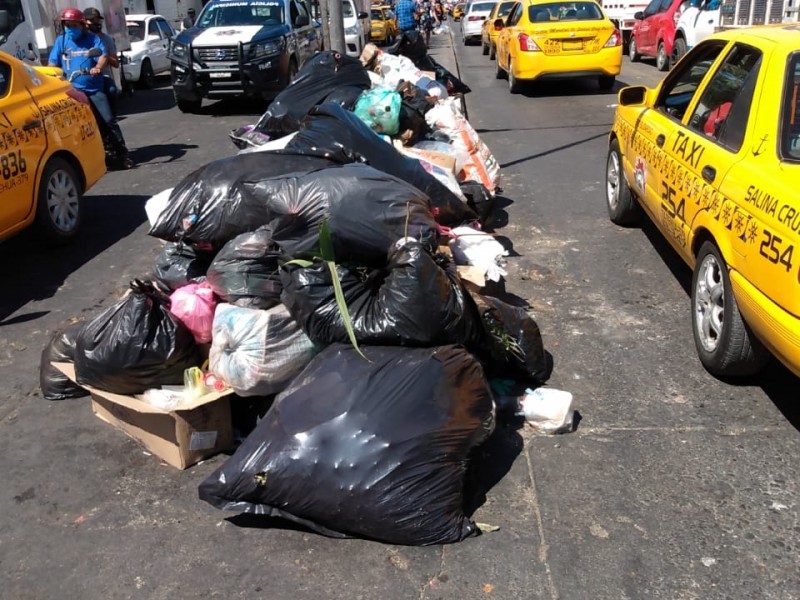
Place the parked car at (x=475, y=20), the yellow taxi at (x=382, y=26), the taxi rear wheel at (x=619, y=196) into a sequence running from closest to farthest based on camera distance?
the taxi rear wheel at (x=619, y=196), the yellow taxi at (x=382, y=26), the parked car at (x=475, y=20)

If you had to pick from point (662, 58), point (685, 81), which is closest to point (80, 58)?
point (685, 81)

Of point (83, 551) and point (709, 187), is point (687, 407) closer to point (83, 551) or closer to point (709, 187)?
point (709, 187)

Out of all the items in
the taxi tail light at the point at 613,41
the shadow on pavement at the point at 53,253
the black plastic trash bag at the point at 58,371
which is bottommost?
the shadow on pavement at the point at 53,253

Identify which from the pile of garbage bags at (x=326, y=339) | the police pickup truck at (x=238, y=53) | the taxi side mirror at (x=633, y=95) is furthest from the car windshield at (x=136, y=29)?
the taxi side mirror at (x=633, y=95)

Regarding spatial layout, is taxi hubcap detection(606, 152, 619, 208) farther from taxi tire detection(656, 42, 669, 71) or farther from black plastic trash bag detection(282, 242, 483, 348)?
taxi tire detection(656, 42, 669, 71)

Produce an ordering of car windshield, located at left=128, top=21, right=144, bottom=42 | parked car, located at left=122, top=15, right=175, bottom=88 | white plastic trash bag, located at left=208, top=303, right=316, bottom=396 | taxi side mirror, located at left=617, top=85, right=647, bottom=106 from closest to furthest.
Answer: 1. white plastic trash bag, located at left=208, top=303, right=316, bottom=396
2. taxi side mirror, located at left=617, top=85, right=647, bottom=106
3. parked car, located at left=122, top=15, right=175, bottom=88
4. car windshield, located at left=128, top=21, right=144, bottom=42

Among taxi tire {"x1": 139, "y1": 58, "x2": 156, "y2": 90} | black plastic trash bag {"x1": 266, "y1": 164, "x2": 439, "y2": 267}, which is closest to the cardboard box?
black plastic trash bag {"x1": 266, "y1": 164, "x2": 439, "y2": 267}

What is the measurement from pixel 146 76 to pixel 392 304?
16732 millimetres

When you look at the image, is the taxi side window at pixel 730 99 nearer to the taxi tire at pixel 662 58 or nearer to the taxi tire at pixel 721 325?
the taxi tire at pixel 721 325

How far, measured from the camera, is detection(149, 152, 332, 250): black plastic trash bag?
4.26 m

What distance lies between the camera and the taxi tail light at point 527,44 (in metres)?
13.4

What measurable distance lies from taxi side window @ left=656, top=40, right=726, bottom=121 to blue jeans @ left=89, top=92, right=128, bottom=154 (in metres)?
6.66

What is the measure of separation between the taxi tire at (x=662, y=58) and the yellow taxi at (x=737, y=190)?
12158mm

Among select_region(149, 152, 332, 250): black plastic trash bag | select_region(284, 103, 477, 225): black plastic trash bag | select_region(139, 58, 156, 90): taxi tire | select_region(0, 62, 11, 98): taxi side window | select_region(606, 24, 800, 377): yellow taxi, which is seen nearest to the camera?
select_region(606, 24, 800, 377): yellow taxi
